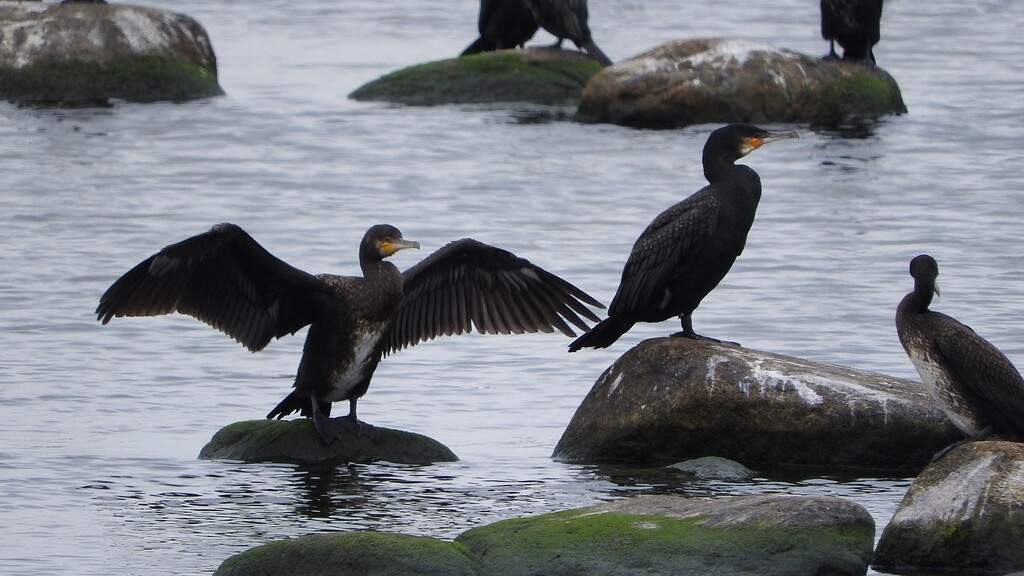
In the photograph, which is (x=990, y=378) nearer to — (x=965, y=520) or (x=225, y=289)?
(x=965, y=520)

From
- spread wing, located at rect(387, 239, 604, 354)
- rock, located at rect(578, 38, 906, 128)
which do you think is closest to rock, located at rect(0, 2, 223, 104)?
rock, located at rect(578, 38, 906, 128)

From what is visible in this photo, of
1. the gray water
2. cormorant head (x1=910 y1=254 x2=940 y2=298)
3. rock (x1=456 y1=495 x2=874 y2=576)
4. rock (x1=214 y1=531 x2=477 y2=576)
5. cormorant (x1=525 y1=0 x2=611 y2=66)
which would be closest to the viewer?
rock (x1=214 y1=531 x2=477 y2=576)

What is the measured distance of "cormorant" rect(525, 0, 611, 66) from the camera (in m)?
19.6

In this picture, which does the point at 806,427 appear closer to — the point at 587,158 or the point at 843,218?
the point at 843,218

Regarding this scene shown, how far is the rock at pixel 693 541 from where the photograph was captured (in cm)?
625

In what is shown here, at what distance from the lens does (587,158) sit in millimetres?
17594

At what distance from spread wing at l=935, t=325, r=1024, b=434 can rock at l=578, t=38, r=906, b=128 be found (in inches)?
431

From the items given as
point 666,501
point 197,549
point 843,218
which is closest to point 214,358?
point 197,549

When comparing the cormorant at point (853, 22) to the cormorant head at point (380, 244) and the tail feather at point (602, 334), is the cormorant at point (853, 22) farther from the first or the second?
the cormorant head at point (380, 244)

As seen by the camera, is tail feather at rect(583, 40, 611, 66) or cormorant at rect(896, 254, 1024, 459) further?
tail feather at rect(583, 40, 611, 66)

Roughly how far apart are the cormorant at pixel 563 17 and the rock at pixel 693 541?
13516 mm

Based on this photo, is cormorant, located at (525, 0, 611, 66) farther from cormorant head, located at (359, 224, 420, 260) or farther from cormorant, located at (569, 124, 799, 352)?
cormorant head, located at (359, 224, 420, 260)

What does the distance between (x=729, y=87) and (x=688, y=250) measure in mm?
10100

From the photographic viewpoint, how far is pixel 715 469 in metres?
8.00
